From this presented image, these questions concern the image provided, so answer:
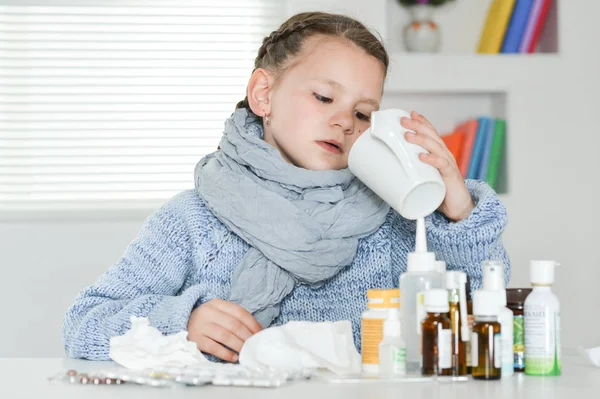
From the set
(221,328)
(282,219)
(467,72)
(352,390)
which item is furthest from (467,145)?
(352,390)

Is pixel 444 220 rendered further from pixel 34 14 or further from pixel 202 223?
pixel 34 14

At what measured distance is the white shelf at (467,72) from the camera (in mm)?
2559

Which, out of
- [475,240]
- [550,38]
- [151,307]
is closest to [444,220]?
[475,240]

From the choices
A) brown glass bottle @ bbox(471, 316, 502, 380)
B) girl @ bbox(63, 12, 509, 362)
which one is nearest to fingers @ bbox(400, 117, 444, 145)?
girl @ bbox(63, 12, 509, 362)

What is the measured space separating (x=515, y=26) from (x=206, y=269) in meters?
1.69

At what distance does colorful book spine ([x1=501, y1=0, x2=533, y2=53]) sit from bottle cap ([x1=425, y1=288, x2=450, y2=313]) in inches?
77.6

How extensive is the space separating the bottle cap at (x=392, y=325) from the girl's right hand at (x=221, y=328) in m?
0.26

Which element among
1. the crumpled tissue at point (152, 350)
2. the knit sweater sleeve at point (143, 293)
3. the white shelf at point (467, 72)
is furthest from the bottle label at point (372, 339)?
the white shelf at point (467, 72)

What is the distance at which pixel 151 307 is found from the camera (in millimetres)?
1178

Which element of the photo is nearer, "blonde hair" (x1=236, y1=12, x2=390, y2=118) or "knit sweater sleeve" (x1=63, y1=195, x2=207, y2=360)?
"knit sweater sleeve" (x1=63, y1=195, x2=207, y2=360)

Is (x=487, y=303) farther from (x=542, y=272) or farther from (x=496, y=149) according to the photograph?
(x=496, y=149)

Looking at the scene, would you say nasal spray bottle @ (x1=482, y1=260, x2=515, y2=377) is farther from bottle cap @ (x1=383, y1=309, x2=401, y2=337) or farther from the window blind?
the window blind

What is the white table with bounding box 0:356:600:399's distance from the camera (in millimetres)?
741

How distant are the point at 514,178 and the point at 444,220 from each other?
1.46 meters
